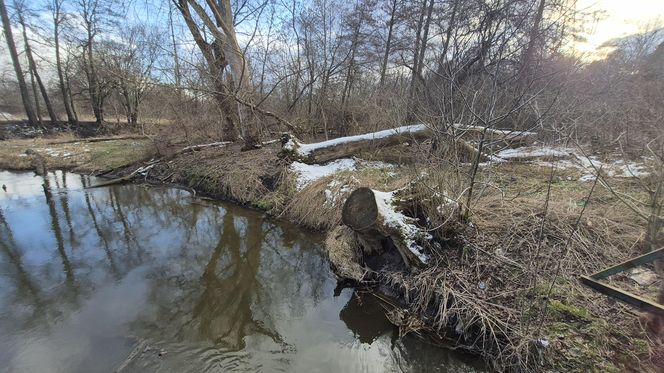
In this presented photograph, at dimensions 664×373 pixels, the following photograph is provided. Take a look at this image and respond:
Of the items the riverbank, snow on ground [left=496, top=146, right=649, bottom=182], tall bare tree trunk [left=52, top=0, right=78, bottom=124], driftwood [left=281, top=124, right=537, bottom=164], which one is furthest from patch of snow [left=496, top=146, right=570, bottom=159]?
tall bare tree trunk [left=52, top=0, right=78, bottom=124]

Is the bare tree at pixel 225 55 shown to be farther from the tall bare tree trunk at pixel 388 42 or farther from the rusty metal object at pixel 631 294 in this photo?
the rusty metal object at pixel 631 294

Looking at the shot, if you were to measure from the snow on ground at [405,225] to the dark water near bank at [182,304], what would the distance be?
0.87 metres

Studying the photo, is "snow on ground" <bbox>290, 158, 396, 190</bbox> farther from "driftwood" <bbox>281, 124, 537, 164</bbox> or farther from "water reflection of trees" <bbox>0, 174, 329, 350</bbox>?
"water reflection of trees" <bbox>0, 174, 329, 350</bbox>

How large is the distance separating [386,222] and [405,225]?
0.82 feet

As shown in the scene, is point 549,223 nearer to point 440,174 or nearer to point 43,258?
point 440,174

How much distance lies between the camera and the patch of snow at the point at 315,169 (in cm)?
708

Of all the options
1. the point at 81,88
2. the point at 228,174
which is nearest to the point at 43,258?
the point at 228,174

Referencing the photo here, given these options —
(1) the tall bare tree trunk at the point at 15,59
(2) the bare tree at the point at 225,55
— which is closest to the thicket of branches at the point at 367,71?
(2) the bare tree at the point at 225,55

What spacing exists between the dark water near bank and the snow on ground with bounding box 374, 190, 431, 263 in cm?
87

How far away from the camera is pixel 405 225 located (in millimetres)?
3873

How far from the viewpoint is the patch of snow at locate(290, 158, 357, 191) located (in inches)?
279

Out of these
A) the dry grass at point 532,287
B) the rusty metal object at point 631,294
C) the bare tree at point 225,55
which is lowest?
the dry grass at point 532,287

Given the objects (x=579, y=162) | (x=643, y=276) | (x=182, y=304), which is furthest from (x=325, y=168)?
(x=643, y=276)

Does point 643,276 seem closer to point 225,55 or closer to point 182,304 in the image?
point 182,304
